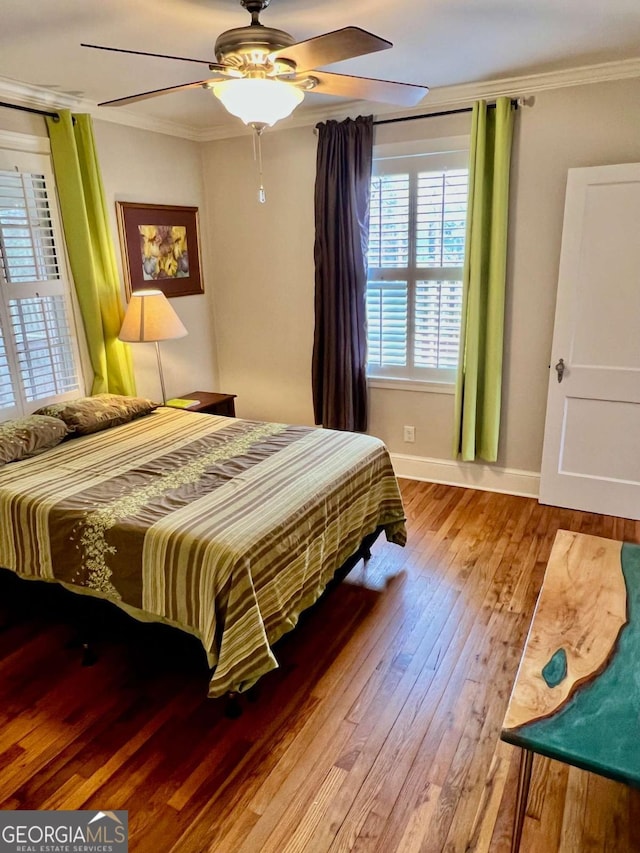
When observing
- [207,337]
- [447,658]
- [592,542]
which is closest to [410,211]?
[207,337]

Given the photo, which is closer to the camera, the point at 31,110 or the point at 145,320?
the point at 31,110

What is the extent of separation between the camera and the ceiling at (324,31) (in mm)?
2162

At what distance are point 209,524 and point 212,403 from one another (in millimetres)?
2081

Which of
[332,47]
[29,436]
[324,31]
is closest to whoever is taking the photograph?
[332,47]

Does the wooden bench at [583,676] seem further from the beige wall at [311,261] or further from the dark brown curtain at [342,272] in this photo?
the dark brown curtain at [342,272]

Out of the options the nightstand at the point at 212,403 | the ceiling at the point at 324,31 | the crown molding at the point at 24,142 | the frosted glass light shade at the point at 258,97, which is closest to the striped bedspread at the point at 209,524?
the nightstand at the point at 212,403

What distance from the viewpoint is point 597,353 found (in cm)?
325

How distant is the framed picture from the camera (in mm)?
3770

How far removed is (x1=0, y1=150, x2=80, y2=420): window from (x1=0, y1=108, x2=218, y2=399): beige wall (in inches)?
11.5

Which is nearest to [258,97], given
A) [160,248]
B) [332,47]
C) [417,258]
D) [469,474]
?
[332,47]

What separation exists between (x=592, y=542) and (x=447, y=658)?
2.43 feet

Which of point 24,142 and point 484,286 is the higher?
point 24,142

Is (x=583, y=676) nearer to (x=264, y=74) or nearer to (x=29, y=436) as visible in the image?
(x=264, y=74)

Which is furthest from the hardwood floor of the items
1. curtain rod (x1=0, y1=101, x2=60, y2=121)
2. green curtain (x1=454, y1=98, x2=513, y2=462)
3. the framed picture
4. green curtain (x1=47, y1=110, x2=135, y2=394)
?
curtain rod (x1=0, y1=101, x2=60, y2=121)
